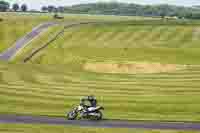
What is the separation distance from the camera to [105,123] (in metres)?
34.4

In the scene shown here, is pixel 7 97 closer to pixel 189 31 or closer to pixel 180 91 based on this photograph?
pixel 180 91

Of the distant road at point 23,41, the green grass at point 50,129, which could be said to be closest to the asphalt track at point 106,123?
the green grass at point 50,129

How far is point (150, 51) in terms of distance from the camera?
3270 inches

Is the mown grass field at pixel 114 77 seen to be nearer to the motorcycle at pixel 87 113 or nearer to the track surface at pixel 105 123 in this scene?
the motorcycle at pixel 87 113

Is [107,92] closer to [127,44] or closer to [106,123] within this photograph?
[106,123]

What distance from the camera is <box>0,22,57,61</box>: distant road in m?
87.3

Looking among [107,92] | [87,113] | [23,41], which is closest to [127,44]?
[23,41]

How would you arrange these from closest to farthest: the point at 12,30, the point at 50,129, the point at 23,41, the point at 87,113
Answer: the point at 50,129, the point at 87,113, the point at 23,41, the point at 12,30

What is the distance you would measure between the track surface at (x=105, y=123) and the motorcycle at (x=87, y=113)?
0.63 metres

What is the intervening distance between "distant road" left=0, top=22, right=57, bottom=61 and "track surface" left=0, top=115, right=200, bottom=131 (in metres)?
49.1

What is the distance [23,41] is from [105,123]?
6661 centimetres

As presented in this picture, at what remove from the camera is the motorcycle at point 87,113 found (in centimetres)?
3569

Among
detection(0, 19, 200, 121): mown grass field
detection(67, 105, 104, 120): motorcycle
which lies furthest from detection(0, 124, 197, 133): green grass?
detection(0, 19, 200, 121): mown grass field

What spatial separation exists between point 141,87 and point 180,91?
514cm
